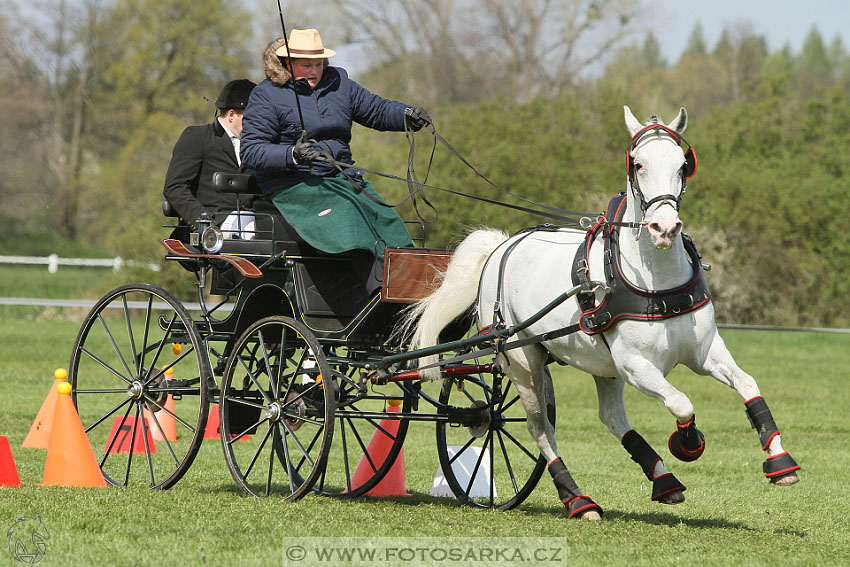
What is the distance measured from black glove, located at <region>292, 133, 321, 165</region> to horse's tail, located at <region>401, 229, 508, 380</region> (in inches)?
38.2

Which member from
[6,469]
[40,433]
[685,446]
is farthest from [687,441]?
[40,433]

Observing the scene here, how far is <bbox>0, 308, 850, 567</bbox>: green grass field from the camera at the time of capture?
4.80m

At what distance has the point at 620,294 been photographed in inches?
209

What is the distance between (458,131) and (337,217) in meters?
19.8

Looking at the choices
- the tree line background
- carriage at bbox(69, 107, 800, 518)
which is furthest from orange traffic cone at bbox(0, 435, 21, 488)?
the tree line background

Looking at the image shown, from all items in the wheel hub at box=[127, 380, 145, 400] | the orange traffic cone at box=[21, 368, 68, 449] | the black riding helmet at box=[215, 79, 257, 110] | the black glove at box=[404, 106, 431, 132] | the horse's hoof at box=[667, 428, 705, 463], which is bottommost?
the orange traffic cone at box=[21, 368, 68, 449]

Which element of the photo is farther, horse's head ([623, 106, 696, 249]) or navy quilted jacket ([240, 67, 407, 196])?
navy quilted jacket ([240, 67, 407, 196])

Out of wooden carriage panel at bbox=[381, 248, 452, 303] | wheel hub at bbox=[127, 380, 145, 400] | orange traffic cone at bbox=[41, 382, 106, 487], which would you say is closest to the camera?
wooden carriage panel at bbox=[381, 248, 452, 303]

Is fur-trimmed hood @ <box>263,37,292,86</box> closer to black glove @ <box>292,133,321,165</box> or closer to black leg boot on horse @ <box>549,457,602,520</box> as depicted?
black glove @ <box>292,133,321,165</box>

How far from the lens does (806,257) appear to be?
23844 millimetres

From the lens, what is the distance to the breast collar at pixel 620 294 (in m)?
5.19

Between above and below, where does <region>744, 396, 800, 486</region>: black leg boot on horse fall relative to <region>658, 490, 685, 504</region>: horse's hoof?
above

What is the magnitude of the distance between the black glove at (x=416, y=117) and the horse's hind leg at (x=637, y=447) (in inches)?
68.3

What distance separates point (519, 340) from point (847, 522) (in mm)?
2041
